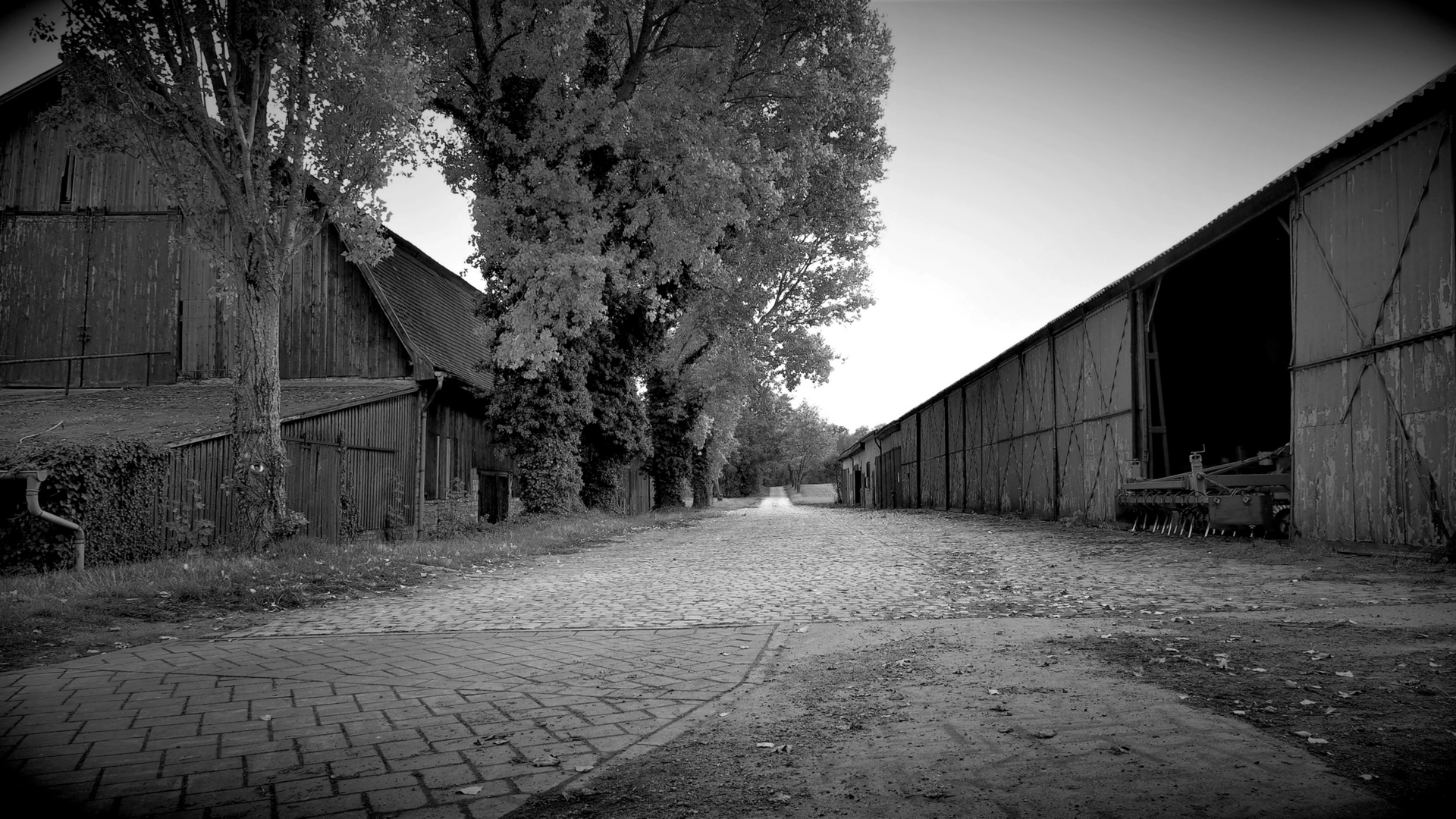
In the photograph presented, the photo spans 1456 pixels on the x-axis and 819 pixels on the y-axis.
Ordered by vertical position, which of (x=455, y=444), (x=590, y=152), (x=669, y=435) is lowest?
(x=455, y=444)

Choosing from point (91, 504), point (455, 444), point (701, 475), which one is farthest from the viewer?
point (701, 475)

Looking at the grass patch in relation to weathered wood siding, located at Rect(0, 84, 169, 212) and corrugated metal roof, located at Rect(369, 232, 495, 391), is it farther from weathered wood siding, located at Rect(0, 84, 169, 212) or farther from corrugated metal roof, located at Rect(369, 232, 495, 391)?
weathered wood siding, located at Rect(0, 84, 169, 212)

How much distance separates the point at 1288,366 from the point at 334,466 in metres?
17.7

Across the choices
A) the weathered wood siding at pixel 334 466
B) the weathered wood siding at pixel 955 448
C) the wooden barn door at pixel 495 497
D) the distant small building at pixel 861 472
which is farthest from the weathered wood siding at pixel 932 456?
the weathered wood siding at pixel 334 466

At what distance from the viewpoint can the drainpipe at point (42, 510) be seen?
34.9 ft

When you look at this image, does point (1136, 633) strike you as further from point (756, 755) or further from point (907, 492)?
point (907, 492)

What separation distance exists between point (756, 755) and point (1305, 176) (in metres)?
12.1

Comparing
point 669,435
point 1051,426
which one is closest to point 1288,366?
point 1051,426

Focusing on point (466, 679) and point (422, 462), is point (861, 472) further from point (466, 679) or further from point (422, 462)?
point (466, 679)

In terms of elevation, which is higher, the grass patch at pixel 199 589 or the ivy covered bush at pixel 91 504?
the ivy covered bush at pixel 91 504

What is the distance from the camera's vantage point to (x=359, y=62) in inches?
455

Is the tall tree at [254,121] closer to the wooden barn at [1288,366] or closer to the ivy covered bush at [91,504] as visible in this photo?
the ivy covered bush at [91,504]

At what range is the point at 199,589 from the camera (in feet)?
25.4

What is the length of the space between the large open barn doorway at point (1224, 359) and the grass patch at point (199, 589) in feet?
47.3
